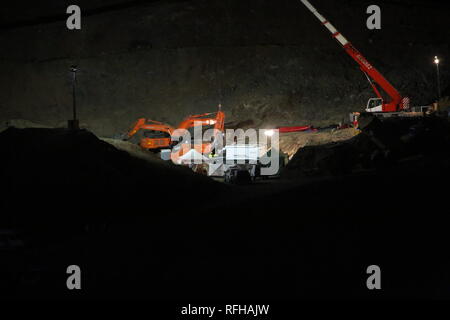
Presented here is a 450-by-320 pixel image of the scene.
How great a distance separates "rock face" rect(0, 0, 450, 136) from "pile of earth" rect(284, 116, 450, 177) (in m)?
12.5

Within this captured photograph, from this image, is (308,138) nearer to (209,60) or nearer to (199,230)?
(209,60)

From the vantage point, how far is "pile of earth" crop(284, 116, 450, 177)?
15.5 meters

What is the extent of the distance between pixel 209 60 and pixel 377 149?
23.2 meters

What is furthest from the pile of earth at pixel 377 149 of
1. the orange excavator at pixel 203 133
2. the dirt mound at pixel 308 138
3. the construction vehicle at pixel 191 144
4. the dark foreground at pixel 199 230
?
the orange excavator at pixel 203 133

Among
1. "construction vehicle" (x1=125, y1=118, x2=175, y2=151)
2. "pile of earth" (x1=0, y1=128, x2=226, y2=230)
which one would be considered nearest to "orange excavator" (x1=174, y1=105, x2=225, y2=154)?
"construction vehicle" (x1=125, y1=118, x2=175, y2=151)

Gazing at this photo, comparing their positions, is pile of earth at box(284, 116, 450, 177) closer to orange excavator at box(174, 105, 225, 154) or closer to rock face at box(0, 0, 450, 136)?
orange excavator at box(174, 105, 225, 154)

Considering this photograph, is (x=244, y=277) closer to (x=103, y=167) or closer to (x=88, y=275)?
(x=88, y=275)

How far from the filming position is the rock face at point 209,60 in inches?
1282

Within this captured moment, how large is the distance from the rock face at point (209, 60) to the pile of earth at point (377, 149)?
12.5m

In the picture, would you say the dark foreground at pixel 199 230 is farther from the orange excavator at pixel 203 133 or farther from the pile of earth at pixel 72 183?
the orange excavator at pixel 203 133

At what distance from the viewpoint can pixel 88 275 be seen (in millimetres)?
7523

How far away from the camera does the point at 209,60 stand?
36781 millimetres

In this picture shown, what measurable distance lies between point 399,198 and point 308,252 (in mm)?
3370

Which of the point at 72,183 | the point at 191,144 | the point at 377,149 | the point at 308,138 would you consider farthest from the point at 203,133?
the point at 72,183
